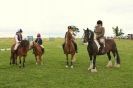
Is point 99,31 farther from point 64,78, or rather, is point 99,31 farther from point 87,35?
point 64,78

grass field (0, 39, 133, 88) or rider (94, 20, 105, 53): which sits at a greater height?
rider (94, 20, 105, 53)

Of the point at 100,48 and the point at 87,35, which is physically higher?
the point at 87,35

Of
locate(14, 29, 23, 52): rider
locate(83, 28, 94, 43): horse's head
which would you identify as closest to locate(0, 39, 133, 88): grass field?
locate(14, 29, 23, 52): rider

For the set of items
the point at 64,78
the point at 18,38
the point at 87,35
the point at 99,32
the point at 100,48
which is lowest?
the point at 64,78

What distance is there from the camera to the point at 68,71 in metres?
23.5

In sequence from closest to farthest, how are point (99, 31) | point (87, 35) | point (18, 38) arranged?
point (87, 35) → point (99, 31) → point (18, 38)

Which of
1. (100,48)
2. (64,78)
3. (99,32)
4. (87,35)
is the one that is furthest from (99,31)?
(64,78)

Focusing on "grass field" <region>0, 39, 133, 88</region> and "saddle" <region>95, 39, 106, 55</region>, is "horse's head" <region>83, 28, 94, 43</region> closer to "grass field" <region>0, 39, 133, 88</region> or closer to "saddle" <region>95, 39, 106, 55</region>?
"saddle" <region>95, 39, 106, 55</region>

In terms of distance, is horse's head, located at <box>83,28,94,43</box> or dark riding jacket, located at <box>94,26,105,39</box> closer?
horse's head, located at <box>83,28,94,43</box>

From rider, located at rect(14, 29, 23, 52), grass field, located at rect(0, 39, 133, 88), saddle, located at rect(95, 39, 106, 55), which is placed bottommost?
grass field, located at rect(0, 39, 133, 88)

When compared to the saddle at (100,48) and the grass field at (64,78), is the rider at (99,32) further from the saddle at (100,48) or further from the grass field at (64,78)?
the grass field at (64,78)

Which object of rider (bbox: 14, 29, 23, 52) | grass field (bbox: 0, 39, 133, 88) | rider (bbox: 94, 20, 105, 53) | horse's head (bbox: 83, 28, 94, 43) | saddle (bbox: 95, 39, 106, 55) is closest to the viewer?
grass field (bbox: 0, 39, 133, 88)

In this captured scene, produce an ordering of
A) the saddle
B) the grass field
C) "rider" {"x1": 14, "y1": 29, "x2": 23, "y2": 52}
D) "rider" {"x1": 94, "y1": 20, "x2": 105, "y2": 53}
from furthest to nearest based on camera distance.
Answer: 1. "rider" {"x1": 14, "y1": 29, "x2": 23, "y2": 52}
2. "rider" {"x1": 94, "y1": 20, "x2": 105, "y2": 53}
3. the saddle
4. the grass field

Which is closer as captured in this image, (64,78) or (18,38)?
(64,78)
